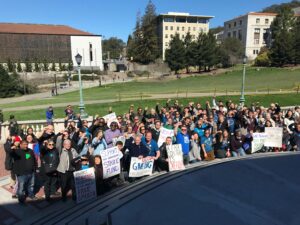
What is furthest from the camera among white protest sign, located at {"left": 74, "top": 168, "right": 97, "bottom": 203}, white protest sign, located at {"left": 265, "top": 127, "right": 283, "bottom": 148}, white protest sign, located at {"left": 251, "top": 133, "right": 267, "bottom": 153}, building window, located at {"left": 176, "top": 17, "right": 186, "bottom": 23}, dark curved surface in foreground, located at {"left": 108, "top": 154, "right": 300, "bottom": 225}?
building window, located at {"left": 176, "top": 17, "right": 186, "bottom": 23}

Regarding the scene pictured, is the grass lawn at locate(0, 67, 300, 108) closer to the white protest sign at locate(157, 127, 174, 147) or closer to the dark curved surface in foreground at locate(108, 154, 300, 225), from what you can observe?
the white protest sign at locate(157, 127, 174, 147)

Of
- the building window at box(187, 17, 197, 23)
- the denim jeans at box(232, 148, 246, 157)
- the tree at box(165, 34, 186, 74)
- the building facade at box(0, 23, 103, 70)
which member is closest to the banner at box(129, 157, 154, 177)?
the denim jeans at box(232, 148, 246, 157)

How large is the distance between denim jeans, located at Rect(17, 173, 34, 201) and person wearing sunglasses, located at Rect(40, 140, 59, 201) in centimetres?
46

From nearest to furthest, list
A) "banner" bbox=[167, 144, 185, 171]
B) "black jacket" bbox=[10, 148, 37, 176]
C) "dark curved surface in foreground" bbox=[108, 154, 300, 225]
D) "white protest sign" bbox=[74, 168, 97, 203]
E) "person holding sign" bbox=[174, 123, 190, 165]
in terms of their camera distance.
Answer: "dark curved surface in foreground" bbox=[108, 154, 300, 225]
"white protest sign" bbox=[74, 168, 97, 203]
"black jacket" bbox=[10, 148, 37, 176]
"banner" bbox=[167, 144, 185, 171]
"person holding sign" bbox=[174, 123, 190, 165]

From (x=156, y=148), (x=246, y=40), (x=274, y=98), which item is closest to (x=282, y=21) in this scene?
(x=246, y=40)

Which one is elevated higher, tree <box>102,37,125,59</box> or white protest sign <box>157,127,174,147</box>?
tree <box>102,37,125,59</box>

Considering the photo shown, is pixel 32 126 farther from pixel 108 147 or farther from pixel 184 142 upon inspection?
pixel 184 142

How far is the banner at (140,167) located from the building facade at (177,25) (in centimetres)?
11021

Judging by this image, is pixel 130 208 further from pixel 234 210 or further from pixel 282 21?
pixel 282 21

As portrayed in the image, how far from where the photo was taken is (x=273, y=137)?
990 cm

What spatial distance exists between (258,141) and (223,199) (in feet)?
15.5

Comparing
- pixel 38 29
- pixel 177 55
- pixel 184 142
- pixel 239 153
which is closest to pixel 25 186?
pixel 184 142

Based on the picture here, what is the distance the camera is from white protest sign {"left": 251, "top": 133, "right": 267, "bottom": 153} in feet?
31.6

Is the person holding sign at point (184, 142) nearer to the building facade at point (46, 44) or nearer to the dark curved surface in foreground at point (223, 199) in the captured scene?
the dark curved surface in foreground at point (223, 199)
